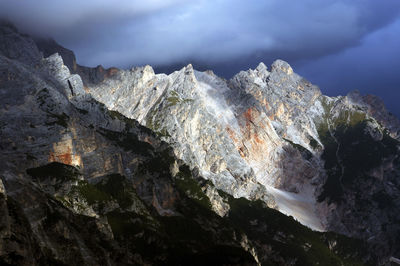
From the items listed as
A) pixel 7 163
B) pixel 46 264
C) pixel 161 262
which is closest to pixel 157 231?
pixel 161 262

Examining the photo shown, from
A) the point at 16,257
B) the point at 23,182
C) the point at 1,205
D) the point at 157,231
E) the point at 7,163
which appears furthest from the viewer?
the point at 157,231

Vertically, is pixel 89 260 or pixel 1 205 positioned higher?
pixel 1 205

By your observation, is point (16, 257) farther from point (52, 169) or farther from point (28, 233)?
point (52, 169)

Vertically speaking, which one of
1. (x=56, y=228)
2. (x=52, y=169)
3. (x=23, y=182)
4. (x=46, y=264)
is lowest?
(x=46, y=264)

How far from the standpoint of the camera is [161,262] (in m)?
167

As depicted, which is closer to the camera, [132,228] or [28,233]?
[28,233]

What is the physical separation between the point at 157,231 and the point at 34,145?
61.2m

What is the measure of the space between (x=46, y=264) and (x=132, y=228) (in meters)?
90.1

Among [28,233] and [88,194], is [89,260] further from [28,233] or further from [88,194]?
[88,194]

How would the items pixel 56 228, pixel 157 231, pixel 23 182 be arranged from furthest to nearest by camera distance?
1. pixel 157 231
2. pixel 23 182
3. pixel 56 228

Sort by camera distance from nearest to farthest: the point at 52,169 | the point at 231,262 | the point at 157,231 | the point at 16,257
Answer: the point at 16,257 < the point at 231,262 < the point at 52,169 < the point at 157,231

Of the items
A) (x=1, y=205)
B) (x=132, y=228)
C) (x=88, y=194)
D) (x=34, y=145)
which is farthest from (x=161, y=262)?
(x=1, y=205)

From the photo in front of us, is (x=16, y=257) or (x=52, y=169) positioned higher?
(x=52, y=169)

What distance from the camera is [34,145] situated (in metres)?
186
